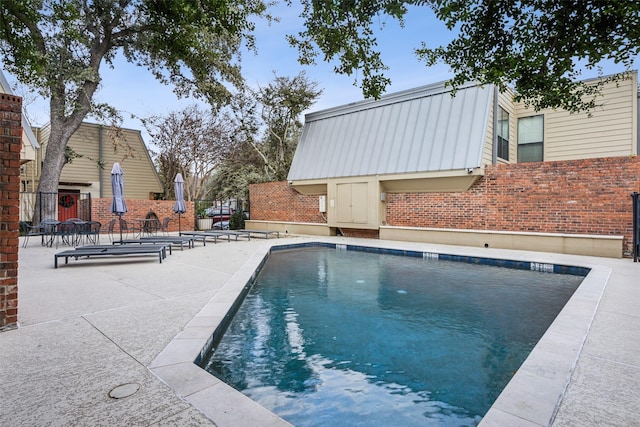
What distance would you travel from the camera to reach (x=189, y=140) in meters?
19.8

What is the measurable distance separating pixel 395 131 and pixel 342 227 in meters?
4.08

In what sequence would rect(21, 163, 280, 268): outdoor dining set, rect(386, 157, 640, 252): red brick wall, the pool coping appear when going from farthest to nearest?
rect(386, 157, 640, 252): red brick wall
rect(21, 163, 280, 268): outdoor dining set
the pool coping

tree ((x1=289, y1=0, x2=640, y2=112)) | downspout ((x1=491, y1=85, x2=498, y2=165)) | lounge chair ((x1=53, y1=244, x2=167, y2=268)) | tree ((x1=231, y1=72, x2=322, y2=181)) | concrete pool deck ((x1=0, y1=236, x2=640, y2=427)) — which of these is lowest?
concrete pool deck ((x1=0, y1=236, x2=640, y2=427))

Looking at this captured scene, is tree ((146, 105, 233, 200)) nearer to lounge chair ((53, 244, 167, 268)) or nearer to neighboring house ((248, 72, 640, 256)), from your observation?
neighboring house ((248, 72, 640, 256))

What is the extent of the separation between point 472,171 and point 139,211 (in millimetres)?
14237

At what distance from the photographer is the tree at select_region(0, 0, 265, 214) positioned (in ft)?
34.2

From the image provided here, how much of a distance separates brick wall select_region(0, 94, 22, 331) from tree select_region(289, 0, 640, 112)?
116 inches

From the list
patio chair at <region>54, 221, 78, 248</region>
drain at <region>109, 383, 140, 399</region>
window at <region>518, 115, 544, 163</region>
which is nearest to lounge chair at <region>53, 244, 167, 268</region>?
patio chair at <region>54, 221, 78, 248</region>

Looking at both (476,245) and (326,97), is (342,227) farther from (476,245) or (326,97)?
(326,97)

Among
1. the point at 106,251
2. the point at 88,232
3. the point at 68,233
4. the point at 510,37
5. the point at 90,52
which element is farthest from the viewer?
the point at 90,52

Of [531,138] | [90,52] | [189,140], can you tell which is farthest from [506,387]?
[189,140]

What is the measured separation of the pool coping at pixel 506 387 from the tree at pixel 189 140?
17.7m

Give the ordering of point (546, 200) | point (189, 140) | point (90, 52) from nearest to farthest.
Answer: point (546, 200), point (90, 52), point (189, 140)

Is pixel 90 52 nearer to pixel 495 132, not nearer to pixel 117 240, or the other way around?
pixel 117 240
